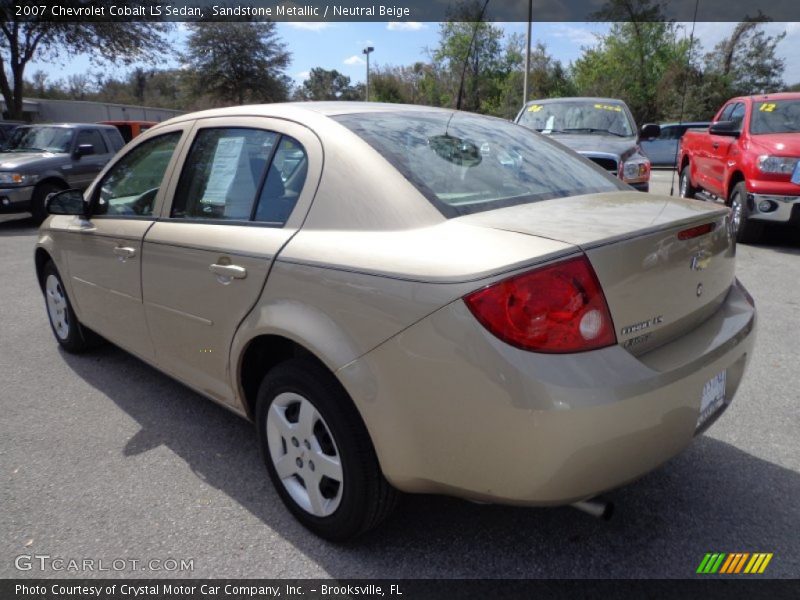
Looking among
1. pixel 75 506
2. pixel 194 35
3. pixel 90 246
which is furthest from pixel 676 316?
pixel 194 35

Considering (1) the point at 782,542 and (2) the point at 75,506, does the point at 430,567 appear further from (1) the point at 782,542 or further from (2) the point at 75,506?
(2) the point at 75,506

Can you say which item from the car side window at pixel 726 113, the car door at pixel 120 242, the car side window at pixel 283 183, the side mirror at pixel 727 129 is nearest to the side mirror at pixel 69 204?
the car door at pixel 120 242

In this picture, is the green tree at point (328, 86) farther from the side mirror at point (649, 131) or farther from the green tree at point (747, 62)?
the side mirror at point (649, 131)

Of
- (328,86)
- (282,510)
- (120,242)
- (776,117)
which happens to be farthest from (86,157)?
(328,86)

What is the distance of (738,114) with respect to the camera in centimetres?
842

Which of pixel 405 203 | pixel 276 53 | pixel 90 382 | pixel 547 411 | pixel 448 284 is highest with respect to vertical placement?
pixel 276 53

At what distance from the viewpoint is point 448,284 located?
1777 mm

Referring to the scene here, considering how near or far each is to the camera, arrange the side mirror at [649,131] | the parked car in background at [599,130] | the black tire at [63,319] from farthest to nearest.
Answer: the side mirror at [649,131]
the parked car in background at [599,130]
the black tire at [63,319]

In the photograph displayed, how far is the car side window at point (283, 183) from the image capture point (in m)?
2.41

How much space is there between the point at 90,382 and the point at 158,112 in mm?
41357

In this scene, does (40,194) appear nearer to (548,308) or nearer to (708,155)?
(708,155)

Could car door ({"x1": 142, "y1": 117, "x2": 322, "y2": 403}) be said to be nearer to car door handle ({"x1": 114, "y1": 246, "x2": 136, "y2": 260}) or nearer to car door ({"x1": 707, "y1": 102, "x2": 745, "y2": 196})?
car door handle ({"x1": 114, "y1": 246, "x2": 136, "y2": 260})

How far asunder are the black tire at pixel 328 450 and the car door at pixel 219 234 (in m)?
0.33

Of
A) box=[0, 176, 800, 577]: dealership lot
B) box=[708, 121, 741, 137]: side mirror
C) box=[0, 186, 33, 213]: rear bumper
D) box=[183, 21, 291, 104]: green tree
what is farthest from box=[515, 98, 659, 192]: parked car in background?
box=[183, 21, 291, 104]: green tree
